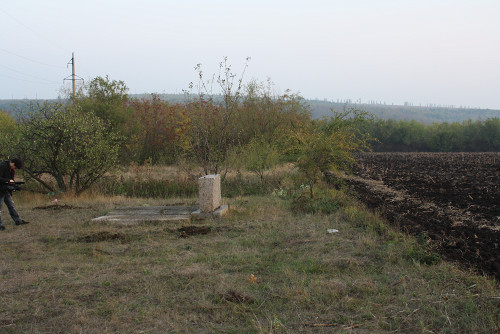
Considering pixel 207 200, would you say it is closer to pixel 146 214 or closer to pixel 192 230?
pixel 192 230

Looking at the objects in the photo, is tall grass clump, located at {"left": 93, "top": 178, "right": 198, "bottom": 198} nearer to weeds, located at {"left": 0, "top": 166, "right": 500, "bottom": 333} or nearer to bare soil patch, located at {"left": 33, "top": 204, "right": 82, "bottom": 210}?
bare soil patch, located at {"left": 33, "top": 204, "right": 82, "bottom": 210}

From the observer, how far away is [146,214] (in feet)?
33.9

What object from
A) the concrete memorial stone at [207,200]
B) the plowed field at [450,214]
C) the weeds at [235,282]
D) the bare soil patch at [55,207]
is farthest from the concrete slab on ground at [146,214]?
the plowed field at [450,214]

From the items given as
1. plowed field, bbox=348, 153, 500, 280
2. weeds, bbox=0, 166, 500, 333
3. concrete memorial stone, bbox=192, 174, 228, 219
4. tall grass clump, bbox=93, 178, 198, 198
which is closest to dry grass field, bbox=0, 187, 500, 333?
weeds, bbox=0, 166, 500, 333

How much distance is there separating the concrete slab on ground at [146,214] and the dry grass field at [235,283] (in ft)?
2.24

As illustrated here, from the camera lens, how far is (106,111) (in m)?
22.9

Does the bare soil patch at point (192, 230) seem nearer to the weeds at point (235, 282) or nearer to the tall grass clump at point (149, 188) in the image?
the weeds at point (235, 282)

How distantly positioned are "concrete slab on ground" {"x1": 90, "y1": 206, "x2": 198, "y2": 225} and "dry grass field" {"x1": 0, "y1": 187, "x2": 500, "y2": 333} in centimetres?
68

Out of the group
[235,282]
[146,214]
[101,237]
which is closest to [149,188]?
[146,214]

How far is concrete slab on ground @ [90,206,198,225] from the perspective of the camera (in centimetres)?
960

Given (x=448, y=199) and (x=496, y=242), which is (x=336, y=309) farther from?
(x=448, y=199)

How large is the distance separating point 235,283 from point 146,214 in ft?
17.4

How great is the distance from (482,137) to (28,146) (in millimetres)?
55439

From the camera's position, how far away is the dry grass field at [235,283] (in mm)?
Result: 4422
